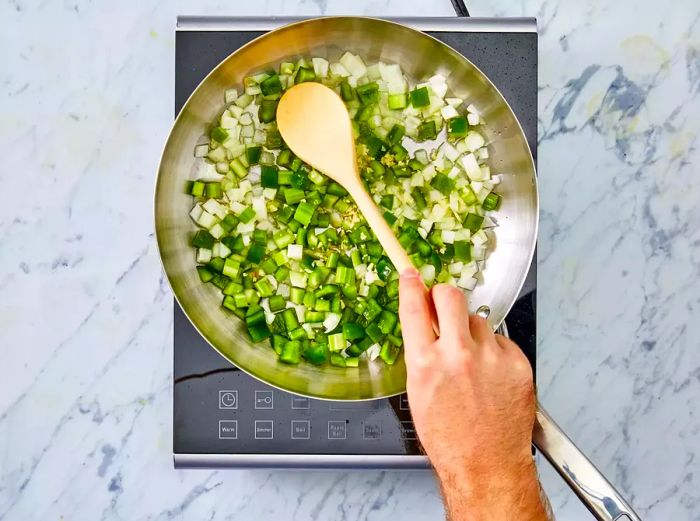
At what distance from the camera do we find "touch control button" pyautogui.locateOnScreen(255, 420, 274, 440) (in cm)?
111

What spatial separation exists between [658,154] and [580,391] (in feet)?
1.35

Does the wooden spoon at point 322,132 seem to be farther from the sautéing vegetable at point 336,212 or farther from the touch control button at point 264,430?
the touch control button at point 264,430

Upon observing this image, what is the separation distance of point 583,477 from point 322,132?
1.81 feet

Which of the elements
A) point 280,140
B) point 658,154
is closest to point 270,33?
point 280,140

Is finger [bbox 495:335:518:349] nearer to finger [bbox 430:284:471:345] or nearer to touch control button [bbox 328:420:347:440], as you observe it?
finger [bbox 430:284:471:345]

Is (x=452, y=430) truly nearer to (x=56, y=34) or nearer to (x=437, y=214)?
(x=437, y=214)

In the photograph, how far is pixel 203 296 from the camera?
1.09 meters

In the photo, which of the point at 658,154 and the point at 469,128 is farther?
the point at 658,154

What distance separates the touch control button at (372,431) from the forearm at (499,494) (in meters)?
0.17

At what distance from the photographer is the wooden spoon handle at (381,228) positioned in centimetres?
98

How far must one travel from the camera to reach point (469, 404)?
91 centimetres

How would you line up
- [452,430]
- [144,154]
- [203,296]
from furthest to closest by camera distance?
[144,154]
[203,296]
[452,430]

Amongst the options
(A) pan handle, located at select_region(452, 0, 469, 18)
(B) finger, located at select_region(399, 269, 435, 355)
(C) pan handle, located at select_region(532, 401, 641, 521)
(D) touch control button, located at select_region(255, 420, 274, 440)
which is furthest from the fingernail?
(A) pan handle, located at select_region(452, 0, 469, 18)

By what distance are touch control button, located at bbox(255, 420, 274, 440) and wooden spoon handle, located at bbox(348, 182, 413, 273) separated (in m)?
0.31
